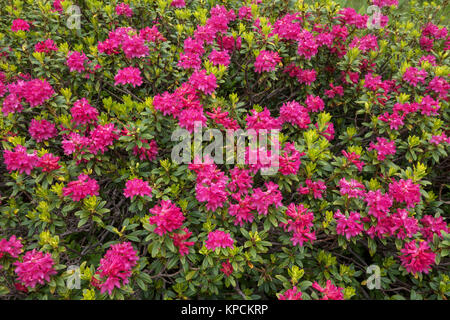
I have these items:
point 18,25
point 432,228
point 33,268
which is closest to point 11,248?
point 33,268

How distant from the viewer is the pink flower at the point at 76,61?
2658 mm

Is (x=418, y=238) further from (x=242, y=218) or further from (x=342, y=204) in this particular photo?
(x=242, y=218)

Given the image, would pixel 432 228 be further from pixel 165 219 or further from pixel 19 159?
pixel 19 159

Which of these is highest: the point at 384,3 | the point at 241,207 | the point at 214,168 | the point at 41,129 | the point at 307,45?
the point at 384,3

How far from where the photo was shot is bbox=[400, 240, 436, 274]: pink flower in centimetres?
210

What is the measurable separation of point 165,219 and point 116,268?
38 cm

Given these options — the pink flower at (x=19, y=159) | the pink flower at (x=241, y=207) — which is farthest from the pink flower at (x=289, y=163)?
the pink flower at (x=19, y=159)

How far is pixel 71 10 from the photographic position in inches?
126

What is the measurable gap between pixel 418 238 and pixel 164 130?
6.20ft

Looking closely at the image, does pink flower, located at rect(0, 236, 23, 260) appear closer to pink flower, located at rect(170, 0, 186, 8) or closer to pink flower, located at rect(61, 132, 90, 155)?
pink flower, located at rect(61, 132, 90, 155)

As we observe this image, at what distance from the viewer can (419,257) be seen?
2.11 m

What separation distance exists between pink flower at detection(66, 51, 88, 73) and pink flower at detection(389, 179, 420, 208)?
244 centimetres
